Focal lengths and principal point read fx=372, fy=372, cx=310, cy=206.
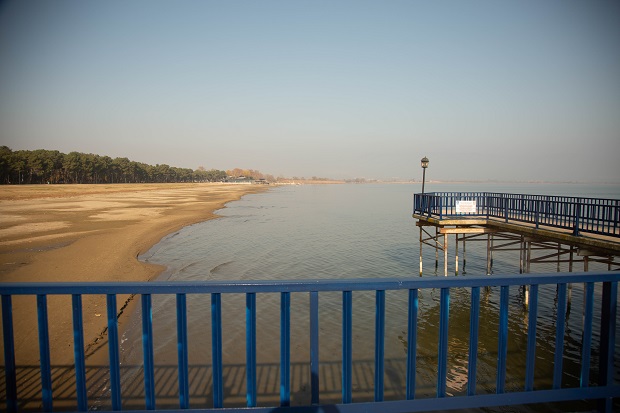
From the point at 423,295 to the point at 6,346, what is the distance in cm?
1538

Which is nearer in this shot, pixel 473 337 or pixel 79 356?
pixel 79 356

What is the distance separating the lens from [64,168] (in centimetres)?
10775

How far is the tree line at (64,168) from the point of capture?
87.6 m

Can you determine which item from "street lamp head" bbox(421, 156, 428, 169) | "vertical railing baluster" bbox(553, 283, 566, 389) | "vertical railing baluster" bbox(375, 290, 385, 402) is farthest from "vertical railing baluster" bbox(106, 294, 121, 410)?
"street lamp head" bbox(421, 156, 428, 169)

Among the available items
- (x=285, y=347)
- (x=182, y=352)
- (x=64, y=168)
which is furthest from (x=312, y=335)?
(x=64, y=168)

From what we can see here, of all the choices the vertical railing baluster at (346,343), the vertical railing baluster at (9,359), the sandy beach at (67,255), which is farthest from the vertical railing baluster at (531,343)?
the sandy beach at (67,255)

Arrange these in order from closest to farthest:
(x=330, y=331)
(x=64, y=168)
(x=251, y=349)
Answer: (x=251, y=349) < (x=330, y=331) < (x=64, y=168)

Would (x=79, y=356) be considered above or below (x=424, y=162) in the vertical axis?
below

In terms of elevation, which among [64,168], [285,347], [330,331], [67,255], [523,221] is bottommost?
[330,331]

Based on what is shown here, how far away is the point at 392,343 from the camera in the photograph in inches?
427

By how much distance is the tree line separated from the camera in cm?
8756

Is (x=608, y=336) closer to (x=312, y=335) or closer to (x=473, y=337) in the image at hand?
(x=473, y=337)

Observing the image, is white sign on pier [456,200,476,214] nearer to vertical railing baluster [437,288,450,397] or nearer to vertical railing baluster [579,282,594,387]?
vertical railing baluster [579,282,594,387]

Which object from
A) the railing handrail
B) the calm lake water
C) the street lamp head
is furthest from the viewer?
the street lamp head
